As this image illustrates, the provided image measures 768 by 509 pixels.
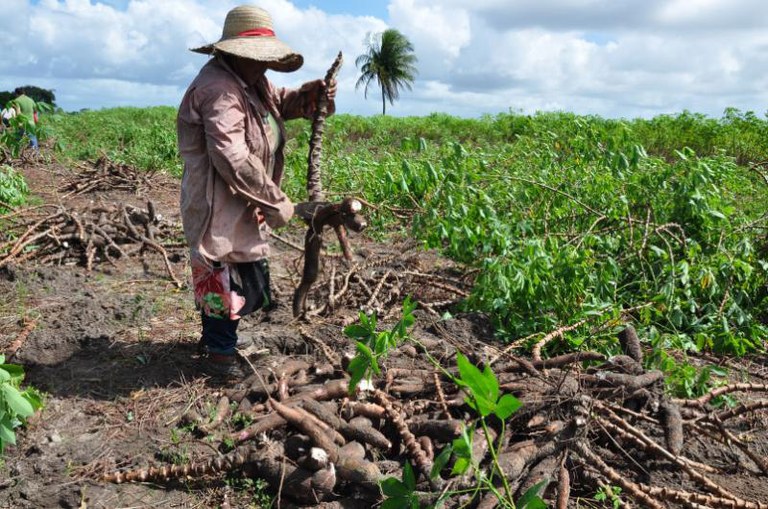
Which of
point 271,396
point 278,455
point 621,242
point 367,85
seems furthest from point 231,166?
point 367,85

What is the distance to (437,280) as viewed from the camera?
4.59m

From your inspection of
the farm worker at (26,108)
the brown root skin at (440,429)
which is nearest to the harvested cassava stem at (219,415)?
the brown root skin at (440,429)

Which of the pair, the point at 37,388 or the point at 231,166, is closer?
the point at 231,166

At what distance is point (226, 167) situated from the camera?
297 centimetres

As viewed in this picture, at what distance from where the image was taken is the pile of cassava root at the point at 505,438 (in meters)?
2.41

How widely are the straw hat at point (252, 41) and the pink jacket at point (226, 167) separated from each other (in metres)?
A: 0.11

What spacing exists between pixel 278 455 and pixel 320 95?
6.05 feet

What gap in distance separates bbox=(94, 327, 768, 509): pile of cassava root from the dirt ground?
34 millimetres

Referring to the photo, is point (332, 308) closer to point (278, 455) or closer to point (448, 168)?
point (448, 168)

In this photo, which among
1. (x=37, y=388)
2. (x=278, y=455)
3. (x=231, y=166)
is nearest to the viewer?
(x=278, y=455)

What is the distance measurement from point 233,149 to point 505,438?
1626mm

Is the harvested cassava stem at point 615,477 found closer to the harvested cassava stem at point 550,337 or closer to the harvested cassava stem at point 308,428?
the harvested cassava stem at point 550,337

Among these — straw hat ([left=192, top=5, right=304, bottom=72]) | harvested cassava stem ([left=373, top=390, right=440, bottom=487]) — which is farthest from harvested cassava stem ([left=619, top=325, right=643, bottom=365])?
straw hat ([left=192, top=5, right=304, bottom=72])

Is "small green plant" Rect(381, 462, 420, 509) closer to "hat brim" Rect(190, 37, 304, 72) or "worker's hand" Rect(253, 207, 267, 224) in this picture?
"worker's hand" Rect(253, 207, 267, 224)
